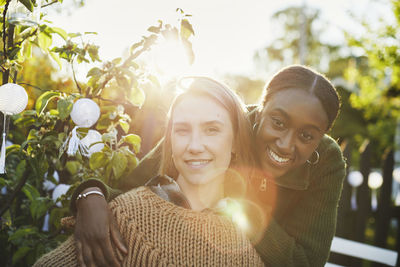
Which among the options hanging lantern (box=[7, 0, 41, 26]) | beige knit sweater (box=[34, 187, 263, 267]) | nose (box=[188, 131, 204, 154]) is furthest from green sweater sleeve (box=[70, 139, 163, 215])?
hanging lantern (box=[7, 0, 41, 26])

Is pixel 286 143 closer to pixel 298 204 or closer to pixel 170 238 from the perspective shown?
pixel 298 204

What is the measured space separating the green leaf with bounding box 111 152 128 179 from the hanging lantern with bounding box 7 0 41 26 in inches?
26.9

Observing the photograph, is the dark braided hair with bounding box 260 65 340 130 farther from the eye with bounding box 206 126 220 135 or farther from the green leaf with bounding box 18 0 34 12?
the green leaf with bounding box 18 0 34 12

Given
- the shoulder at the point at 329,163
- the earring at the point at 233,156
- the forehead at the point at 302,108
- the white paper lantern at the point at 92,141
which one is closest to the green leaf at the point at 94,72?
the white paper lantern at the point at 92,141

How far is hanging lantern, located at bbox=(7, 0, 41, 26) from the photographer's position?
146cm

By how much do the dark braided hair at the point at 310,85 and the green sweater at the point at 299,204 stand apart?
27 centimetres

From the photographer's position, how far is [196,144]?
5.18ft

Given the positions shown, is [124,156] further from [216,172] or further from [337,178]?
[337,178]

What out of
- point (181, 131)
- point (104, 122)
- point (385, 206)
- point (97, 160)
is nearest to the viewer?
point (181, 131)

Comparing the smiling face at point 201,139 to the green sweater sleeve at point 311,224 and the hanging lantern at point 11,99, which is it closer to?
the green sweater sleeve at point 311,224

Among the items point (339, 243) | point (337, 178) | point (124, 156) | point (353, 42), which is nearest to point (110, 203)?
point (124, 156)

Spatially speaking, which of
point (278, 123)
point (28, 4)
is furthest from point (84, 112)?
point (278, 123)

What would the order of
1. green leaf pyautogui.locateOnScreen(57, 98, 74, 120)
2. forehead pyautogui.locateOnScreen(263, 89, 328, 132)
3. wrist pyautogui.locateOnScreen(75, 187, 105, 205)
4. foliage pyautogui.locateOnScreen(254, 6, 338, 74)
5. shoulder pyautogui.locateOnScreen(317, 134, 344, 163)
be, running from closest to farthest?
1. wrist pyautogui.locateOnScreen(75, 187, 105, 205)
2. green leaf pyautogui.locateOnScreen(57, 98, 74, 120)
3. forehead pyautogui.locateOnScreen(263, 89, 328, 132)
4. shoulder pyautogui.locateOnScreen(317, 134, 344, 163)
5. foliage pyautogui.locateOnScreen(254, 6, 338, 74)

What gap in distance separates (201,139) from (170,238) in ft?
1.43
